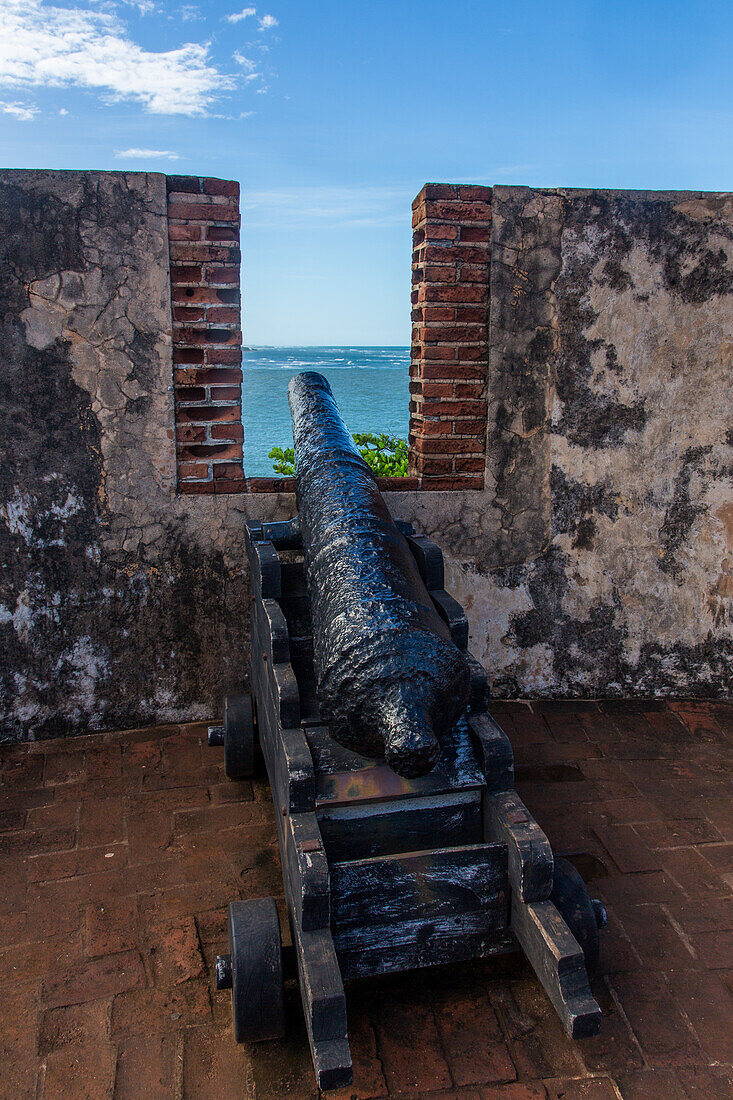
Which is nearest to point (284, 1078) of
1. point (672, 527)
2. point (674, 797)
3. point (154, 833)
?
point (154, 833)

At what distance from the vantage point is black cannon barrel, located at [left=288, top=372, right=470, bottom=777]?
1893mm

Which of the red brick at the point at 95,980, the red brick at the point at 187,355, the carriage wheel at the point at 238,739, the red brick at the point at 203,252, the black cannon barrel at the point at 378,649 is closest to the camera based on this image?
the black cannon barrel at the point at 378,649

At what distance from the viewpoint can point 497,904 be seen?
7.30 ft

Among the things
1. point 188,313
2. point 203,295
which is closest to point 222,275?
point 203,295

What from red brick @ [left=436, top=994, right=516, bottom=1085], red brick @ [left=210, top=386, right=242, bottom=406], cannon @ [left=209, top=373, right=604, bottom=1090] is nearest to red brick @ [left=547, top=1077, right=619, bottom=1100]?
red brick @ [left=436, top=994, right=516, bottom=1085]

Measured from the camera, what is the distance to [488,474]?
4.01 m

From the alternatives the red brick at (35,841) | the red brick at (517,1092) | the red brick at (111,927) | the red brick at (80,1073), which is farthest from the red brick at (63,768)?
the red brick at (517,1092)

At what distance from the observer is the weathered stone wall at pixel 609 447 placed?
3818 millimetres

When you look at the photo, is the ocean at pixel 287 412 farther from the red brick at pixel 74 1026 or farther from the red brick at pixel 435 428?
the red brick at pixel 74 1026

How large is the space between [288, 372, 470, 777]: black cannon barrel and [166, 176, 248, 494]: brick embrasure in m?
1.42

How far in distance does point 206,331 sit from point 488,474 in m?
1.52

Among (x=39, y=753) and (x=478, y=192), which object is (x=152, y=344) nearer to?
(x=478, y=192)

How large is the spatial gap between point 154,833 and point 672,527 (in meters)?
2.89

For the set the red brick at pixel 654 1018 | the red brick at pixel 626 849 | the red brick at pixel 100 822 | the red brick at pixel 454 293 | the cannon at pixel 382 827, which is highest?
the red brick at pixel 454 293
